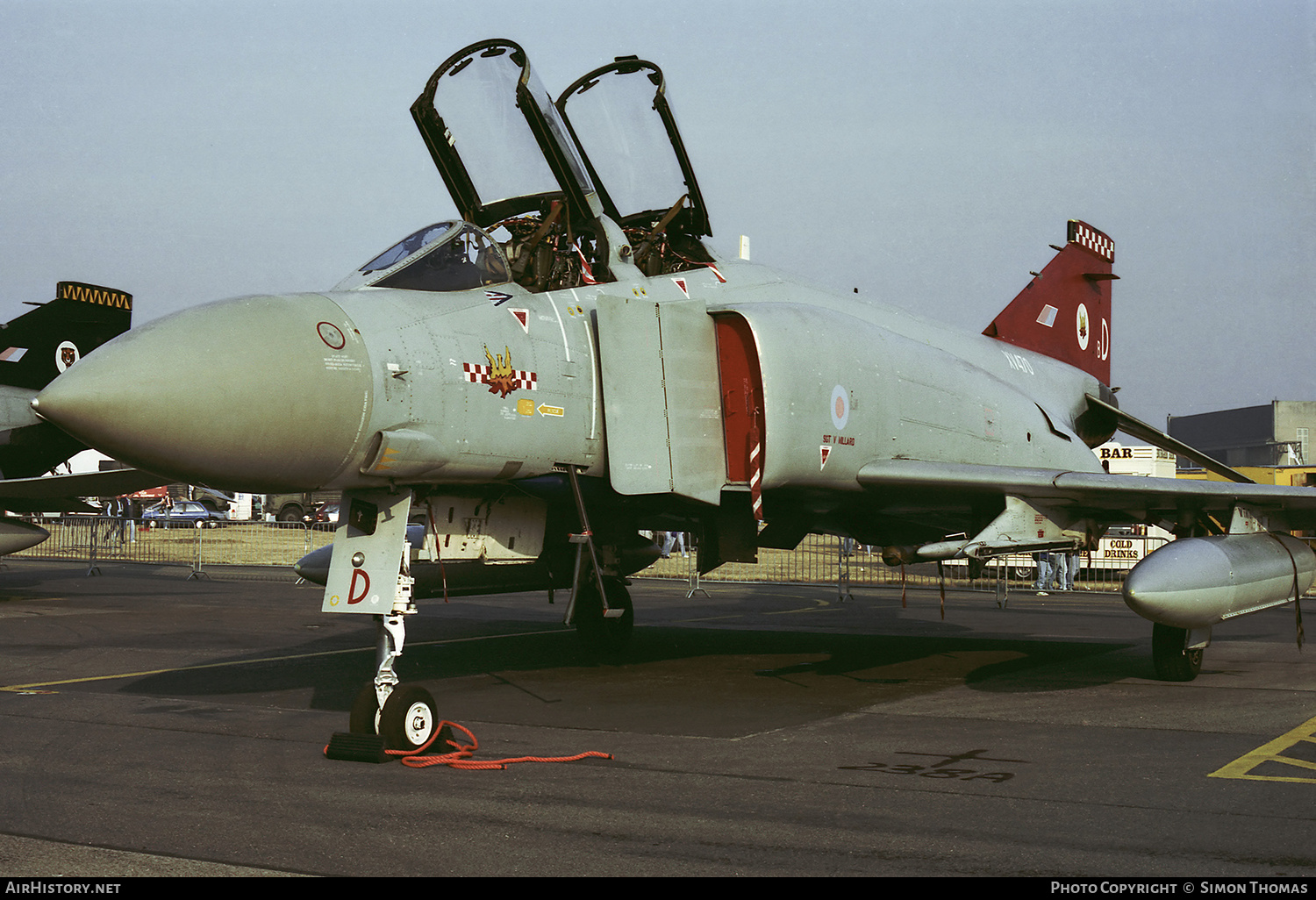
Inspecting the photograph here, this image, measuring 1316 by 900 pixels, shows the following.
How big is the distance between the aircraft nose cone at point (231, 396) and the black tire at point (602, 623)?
571 cm

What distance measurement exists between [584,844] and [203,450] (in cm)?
283

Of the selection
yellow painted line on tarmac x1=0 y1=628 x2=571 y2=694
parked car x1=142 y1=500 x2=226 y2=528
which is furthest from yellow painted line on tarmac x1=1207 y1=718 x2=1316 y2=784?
parked car x1=142 y1=500 x2=226 y2=528

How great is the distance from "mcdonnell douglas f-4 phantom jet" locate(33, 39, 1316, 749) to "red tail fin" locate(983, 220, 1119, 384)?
220 centimetres

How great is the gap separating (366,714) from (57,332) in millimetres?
15178

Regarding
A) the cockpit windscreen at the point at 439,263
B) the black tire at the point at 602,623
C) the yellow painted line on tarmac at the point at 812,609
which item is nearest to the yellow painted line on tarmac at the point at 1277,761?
the cockpit windscreen at the point at 439,263

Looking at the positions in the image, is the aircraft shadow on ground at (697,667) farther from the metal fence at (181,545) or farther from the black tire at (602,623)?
the metal fence at (181,545)

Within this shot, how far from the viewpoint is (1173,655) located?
33.1 ft

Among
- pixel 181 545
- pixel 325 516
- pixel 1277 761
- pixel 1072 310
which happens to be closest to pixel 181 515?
pixel 325 516

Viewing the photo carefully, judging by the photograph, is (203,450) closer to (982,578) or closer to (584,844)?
(584,844)

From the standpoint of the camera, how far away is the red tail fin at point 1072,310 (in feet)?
46.7

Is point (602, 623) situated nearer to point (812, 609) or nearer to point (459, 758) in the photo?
point (459, 758)
